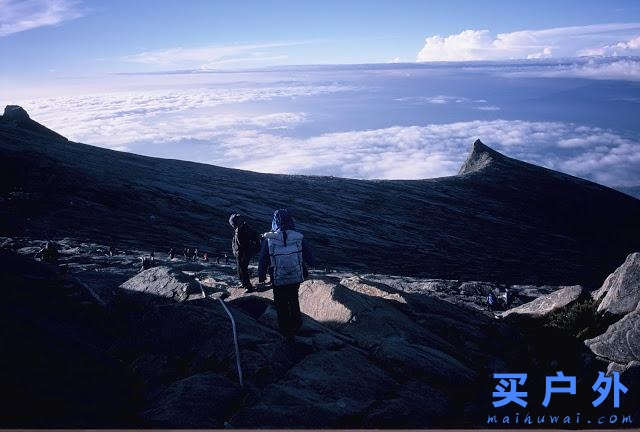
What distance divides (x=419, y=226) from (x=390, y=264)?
1229 cm

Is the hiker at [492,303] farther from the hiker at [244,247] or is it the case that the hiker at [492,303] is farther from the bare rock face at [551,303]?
the hiker at [244,247]

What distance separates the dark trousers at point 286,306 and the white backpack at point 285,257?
160mm

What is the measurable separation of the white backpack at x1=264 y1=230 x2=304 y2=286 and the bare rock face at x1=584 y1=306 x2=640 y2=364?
6.93 meters

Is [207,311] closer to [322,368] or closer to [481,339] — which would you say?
[322,368]

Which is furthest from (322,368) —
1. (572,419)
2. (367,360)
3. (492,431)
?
(572,419)

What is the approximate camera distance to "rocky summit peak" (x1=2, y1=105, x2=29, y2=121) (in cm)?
4591

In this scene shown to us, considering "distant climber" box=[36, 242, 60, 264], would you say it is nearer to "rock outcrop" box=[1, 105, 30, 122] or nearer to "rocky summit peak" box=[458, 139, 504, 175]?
"rock outcrop" box=[1, 105, 30, 122]

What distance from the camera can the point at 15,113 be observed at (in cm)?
4653

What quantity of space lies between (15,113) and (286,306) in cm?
5304

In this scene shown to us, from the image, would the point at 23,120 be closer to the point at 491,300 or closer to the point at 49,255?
the point at 49,255

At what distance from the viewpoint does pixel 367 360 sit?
734 cm

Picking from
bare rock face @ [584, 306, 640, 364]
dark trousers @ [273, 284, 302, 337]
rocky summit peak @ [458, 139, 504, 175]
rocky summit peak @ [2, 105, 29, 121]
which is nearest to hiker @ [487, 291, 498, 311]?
bare rock face @ [584, 306, 640, 364]

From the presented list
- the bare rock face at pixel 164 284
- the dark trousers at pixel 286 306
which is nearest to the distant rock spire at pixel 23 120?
the bare rock face at pixel 164 284

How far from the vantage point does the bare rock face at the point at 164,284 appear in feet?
31.0
